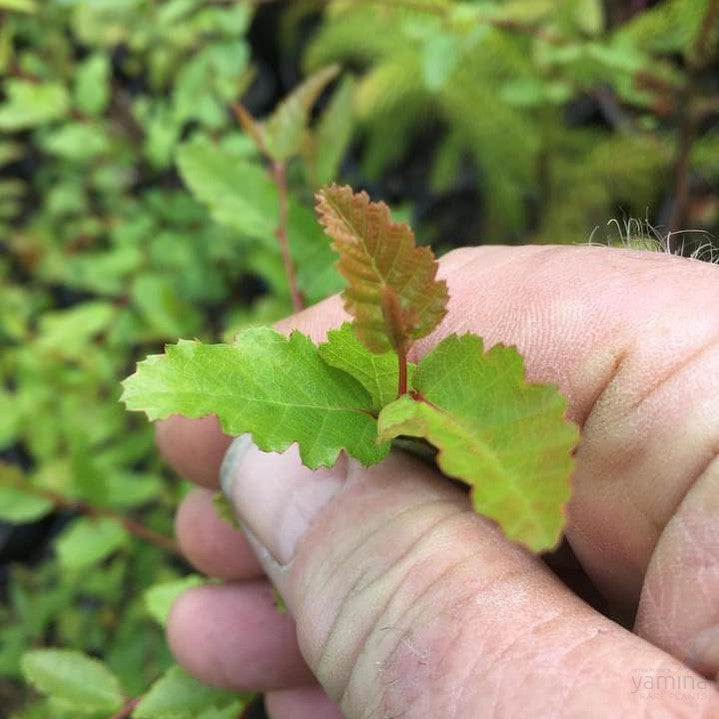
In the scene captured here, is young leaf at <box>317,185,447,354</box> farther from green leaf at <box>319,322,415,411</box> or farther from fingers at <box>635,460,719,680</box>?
fingers at <box>635,460,719,680</box>

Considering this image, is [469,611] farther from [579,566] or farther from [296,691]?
[296,691]

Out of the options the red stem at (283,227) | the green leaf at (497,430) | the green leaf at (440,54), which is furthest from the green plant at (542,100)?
the green leaf at (497,430)

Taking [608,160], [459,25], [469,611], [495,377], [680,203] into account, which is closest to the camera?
[495,377]

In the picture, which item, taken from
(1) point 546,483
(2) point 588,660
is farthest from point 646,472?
(1) point 546,483

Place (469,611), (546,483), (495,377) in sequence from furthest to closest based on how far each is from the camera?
(469,611)
(495,377)
(546,483)

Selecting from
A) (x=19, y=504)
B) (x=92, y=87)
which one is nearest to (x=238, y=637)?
(x=19, y=504)

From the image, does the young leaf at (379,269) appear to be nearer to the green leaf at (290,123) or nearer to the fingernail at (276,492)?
the fingernail at (276,492)

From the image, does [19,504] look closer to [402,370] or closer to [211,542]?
[211,542]
